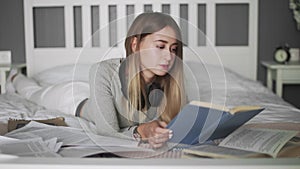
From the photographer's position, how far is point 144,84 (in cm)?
99

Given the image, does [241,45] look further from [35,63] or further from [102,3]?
[35,63]

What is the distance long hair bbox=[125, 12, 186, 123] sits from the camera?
96 cm

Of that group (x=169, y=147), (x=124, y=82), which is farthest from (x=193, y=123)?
(x=124, y=82)

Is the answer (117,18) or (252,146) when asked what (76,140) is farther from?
(117,18)

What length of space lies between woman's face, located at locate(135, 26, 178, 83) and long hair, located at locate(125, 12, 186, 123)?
0.04 feet

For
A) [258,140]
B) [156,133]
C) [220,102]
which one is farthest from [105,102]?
[220,102]

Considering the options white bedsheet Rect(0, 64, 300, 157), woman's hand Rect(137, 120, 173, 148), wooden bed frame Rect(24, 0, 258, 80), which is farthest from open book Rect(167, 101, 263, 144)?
wooden bed frame Rect(24, 0, 258, 80)

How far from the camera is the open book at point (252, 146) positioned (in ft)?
2.79

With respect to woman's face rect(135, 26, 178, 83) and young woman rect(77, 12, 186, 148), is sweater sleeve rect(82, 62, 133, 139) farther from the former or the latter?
woman's face rect(135, 26, 178, 83)

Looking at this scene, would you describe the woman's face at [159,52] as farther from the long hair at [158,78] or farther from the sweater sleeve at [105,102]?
the sweater sleeve at [105,102]

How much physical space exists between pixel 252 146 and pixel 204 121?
0.40 feet

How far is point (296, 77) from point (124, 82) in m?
1.74

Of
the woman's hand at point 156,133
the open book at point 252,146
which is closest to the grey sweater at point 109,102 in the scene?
the woman's hand at point 156,133

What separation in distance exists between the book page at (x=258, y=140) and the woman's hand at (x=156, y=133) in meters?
0.13
